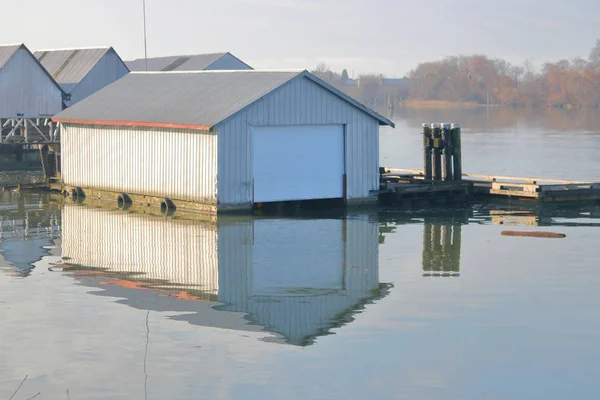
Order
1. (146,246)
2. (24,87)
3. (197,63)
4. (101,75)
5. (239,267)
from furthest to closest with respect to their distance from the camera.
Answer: (197,63), (101,75), (24,87), (146,246), (239,267)

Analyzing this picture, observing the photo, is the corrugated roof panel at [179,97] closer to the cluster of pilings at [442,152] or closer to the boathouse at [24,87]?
the cluster of pilings at [442,152]

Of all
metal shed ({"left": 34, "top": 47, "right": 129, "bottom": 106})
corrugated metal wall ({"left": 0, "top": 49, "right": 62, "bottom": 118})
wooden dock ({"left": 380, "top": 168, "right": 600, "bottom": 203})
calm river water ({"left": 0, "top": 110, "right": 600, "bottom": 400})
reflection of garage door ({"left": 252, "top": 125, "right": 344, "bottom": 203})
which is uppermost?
metal shed ({"left": 34, "top": 47, "right": 129, "bottom": 106})

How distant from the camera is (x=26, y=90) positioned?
55625 millimetres

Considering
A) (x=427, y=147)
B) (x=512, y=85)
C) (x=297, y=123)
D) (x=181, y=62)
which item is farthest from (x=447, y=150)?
(x=512, y=85)

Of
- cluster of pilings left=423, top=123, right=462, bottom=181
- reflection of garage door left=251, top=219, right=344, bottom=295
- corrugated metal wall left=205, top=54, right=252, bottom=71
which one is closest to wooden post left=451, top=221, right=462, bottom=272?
reflection of garage door left=251, top=219, right=344, bottom=295

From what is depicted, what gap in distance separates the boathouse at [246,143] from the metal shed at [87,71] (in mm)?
28230

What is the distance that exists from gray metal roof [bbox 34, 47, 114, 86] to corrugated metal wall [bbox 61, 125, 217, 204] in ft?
84.3

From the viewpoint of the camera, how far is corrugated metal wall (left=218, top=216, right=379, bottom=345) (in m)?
16.5

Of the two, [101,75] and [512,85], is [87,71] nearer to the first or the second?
[101,75]

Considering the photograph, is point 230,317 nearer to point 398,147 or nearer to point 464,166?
point 464,166

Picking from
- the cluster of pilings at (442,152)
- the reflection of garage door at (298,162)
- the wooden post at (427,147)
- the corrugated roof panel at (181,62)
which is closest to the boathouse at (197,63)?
the corrugated roof panel at (181,62)

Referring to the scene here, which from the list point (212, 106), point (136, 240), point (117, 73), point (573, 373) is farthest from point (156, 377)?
point (117, 73)

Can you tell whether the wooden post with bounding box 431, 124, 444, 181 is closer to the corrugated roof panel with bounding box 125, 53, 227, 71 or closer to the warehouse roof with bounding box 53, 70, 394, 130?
the warehouse roof with bounding box 53, 70, 394, 130

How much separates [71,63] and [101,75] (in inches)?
104
